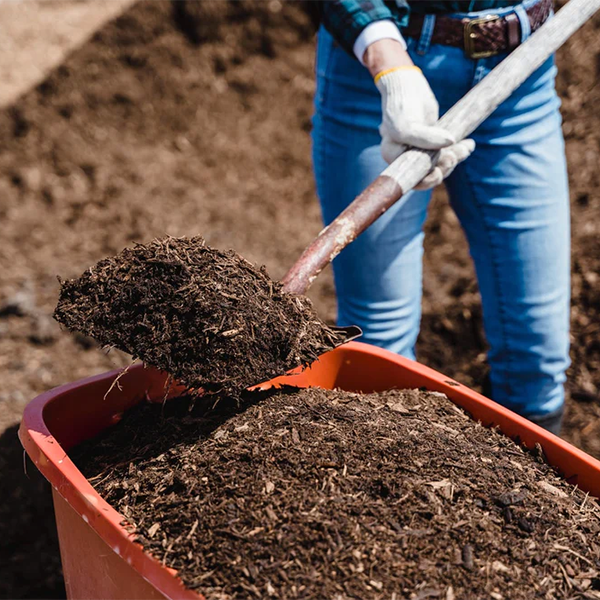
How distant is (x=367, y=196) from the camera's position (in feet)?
5.27

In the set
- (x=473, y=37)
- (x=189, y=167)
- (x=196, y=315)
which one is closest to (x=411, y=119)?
(x=473, y=37)

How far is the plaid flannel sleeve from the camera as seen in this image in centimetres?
172

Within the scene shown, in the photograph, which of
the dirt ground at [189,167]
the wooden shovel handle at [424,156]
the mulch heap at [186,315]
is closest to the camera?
the mulch heap at [186,315]

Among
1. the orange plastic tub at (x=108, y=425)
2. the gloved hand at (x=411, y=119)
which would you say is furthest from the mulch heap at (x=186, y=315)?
the gloved hand at (x=411, y=119)

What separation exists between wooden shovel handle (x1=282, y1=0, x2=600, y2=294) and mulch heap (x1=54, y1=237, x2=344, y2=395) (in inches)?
6.9

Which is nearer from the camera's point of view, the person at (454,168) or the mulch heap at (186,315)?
the mulch heap at (186,315)

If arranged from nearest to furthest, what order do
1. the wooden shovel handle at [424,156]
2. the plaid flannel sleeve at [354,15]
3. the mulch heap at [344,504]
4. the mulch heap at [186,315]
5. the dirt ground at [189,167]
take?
the mulch heap at [344,504] → the mulch heap at [186,315] → the wooden shovel handle at [424,156] → the plaid flannel sleeve at [354,15] → the dirt ground at [189,167]

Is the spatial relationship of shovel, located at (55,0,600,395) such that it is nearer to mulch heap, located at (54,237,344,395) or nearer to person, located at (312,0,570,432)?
mulch heap, located at (54,237,344,395)

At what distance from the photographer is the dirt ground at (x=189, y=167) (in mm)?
3246

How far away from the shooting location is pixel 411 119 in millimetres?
1653

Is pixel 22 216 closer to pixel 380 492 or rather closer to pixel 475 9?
pixel 475 9

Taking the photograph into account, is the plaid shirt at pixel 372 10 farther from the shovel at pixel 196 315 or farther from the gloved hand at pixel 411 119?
the shovel at pixel 196 315

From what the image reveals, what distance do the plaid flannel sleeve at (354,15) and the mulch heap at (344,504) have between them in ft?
3.05

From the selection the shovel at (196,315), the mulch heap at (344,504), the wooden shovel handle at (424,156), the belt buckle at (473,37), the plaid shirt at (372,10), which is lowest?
the mulch heap at (344,504)
